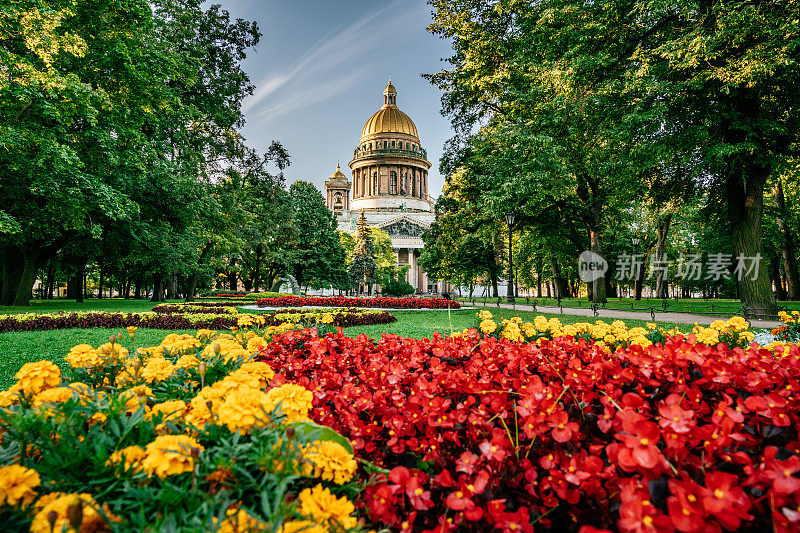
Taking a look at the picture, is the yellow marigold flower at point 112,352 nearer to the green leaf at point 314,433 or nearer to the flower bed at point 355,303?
the green leaf at point 314,433

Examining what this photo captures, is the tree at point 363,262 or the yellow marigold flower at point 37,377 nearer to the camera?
the yellow marigold flower at point 37,377

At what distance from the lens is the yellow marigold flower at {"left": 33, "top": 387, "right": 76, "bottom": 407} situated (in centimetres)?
193

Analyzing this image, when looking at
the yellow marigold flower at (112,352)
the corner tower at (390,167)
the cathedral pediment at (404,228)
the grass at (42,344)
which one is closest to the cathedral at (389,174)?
the corner tower at (390,167)

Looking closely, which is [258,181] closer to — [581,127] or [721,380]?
[581,127]

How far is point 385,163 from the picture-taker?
273 ft

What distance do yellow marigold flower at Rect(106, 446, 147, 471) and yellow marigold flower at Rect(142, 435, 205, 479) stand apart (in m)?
0.08

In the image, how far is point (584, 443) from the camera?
2062mm

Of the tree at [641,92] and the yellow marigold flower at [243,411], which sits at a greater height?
the tree at [641,92]

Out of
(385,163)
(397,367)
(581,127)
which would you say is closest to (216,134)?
(581,127)

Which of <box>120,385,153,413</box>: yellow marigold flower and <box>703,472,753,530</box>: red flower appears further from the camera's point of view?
<box>120,385,153,413</box>: yellow marigold flower

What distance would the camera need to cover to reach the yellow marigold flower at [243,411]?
4.76 feet

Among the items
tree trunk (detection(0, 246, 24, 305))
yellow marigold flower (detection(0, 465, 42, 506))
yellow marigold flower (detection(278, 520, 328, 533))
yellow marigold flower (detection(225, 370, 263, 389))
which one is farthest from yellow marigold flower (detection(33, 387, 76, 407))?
tree trunk (detection(0, 246, 24, 305))

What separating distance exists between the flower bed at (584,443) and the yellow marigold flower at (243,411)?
0.59m

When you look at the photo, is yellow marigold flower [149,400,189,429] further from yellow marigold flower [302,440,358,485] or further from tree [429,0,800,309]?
tree [429,0,800,309]
